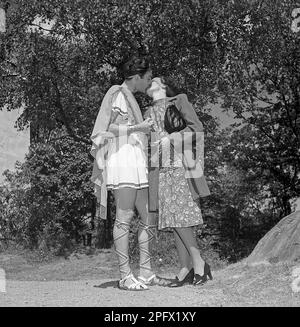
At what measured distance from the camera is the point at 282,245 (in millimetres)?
7379

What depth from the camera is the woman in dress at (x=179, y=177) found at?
6219 millimetres

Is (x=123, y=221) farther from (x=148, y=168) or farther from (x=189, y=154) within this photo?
(x=189, y=154)

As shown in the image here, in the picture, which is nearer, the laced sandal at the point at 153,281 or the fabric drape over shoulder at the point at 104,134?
the fabric drape over shoulder at the point at 104,134

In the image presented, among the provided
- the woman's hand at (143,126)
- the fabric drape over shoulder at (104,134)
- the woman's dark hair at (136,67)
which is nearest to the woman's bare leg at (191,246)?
the fabric drape over shoulder at (104,134)

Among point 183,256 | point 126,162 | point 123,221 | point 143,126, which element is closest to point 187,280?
point 183,256

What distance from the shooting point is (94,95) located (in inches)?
671

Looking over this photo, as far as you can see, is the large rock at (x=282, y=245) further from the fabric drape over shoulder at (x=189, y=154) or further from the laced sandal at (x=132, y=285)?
the laced sandal at (x=132, y=285)

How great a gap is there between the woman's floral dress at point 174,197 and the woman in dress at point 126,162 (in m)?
0.20

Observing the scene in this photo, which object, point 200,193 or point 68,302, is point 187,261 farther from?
point 68,302

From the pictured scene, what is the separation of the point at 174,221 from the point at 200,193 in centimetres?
41

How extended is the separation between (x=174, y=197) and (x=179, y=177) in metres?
0.22

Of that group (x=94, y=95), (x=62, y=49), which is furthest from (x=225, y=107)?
(x=62, y=49)

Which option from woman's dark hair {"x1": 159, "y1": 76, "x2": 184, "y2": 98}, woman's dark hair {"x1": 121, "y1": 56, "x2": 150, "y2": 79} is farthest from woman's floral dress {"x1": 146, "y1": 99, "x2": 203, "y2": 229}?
woman's dark hair {"x1": 121, "y1": 56, "x2": 150, "y2": 79}
